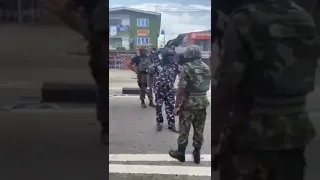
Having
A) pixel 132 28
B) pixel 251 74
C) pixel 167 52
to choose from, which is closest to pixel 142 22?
pixel 132 28

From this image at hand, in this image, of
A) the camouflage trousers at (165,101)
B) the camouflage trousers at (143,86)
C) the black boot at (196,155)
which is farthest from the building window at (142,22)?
the camouflage trousers at (165,101)

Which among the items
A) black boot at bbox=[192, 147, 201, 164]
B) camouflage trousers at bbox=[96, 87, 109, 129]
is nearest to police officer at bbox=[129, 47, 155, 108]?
black boot at bbox=[192, 147, 201, 164]

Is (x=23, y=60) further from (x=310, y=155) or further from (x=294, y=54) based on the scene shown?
(x=310, y=155)

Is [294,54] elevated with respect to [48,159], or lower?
elevated

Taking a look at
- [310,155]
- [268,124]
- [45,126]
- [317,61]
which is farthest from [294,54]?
[45,126]

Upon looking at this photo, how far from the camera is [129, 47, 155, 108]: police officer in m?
2.46

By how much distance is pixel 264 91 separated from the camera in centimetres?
124

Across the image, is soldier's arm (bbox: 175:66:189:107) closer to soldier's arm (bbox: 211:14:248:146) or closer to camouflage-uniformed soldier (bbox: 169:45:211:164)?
camouflage-uniformed soldier (bbox: 169:45:211:164)

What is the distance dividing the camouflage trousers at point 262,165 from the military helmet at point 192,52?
2.73 ft

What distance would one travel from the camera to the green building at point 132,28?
4.56ft

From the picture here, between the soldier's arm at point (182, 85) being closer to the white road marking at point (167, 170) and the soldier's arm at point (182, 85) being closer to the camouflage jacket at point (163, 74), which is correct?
the camouflage jacket at point (163, 74)

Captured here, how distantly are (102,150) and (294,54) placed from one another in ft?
2.31

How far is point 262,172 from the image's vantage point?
Result: 1264mm

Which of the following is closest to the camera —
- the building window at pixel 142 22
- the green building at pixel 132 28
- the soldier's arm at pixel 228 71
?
the soldier's arm at pixel 228 71
